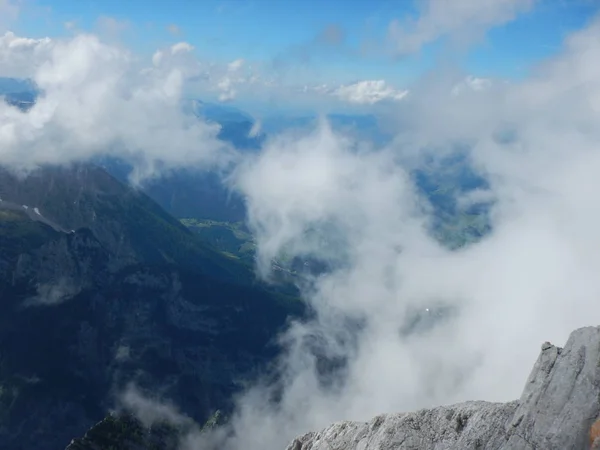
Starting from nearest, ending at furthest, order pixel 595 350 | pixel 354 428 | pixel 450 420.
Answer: pixel 595 350, pixel 450 420, pixel 354 428

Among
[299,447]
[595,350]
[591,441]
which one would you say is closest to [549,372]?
[595,350]

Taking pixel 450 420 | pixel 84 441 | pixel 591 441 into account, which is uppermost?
pixel 84 441

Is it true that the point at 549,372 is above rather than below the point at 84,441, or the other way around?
below

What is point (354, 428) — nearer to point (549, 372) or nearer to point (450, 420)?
point (450, 420)

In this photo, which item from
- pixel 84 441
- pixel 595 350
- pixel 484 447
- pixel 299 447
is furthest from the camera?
pixel 84 441

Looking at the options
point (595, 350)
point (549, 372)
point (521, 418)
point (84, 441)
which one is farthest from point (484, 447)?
point (84, 441)

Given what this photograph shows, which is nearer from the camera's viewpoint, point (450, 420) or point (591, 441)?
point (591, 441)

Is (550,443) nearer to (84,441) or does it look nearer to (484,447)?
(484,447)
